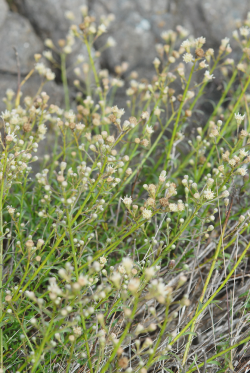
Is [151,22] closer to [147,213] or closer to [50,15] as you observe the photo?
[50,15]

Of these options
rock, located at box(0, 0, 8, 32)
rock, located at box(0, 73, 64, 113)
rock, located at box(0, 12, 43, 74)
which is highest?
rock, located at box(0, 0, 8, 32)

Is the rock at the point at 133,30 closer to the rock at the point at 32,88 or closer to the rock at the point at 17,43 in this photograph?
the rock at the point at 32,88

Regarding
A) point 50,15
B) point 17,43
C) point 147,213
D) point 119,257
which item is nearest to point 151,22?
point 50,15

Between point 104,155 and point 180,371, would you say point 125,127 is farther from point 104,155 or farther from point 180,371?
point 180,371

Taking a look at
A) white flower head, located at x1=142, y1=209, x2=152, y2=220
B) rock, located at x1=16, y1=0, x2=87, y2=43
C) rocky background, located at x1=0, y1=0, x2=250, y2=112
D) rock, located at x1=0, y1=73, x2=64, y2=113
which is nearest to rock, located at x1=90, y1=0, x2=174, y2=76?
rocky background, located at x1=0, y1=0, x2=250, y2=112

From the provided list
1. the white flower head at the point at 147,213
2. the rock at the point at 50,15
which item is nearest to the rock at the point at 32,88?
the rock at the point at 50,15

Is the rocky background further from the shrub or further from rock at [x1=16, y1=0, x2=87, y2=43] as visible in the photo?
the shrub
